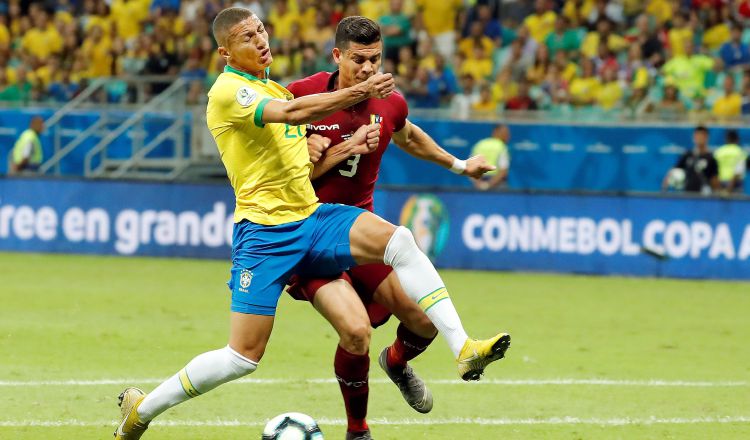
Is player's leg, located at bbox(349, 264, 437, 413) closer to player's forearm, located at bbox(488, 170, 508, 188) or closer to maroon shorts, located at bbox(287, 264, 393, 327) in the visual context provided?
maroon shorts, located at bbox(287, 264, 393, 327)

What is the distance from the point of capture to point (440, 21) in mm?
23484

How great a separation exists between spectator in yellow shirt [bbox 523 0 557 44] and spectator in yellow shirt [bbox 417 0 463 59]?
1.33 m

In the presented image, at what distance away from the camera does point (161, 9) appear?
1008 inches

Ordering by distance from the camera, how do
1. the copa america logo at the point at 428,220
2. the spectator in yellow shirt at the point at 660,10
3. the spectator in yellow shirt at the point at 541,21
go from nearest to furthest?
the copa america logo at the point at 428,220, the spectator in yellow shirt at the point at 660,10, the spectator in yellow shirt at the point at 541,21

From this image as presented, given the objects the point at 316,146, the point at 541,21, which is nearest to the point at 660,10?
the point at 541,21

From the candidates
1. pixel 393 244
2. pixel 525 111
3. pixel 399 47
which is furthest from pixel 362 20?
pixel 399 47

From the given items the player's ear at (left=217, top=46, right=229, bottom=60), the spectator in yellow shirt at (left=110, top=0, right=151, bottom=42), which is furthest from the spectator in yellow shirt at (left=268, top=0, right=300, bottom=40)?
the player's ear at (left=217, top=46, right=229, bottom=60)

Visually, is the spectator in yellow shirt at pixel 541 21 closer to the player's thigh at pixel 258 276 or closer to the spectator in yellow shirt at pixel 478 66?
the spectator in yellow shirt at pixel 478 66

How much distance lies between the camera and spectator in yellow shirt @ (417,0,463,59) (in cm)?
2338

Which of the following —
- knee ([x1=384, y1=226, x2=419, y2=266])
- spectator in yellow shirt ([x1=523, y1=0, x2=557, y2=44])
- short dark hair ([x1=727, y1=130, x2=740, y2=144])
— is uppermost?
knee ([x1=384, y1=226, x2=419, y2=266])

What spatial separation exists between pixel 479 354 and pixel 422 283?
0.52 metres

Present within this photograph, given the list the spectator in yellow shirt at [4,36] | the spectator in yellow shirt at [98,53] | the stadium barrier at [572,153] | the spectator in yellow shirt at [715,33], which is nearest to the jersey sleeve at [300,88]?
the stadium barrier at [572,153]

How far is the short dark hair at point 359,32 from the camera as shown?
22.8 ft

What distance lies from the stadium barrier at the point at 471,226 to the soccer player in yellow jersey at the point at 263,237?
10527 millimetres
